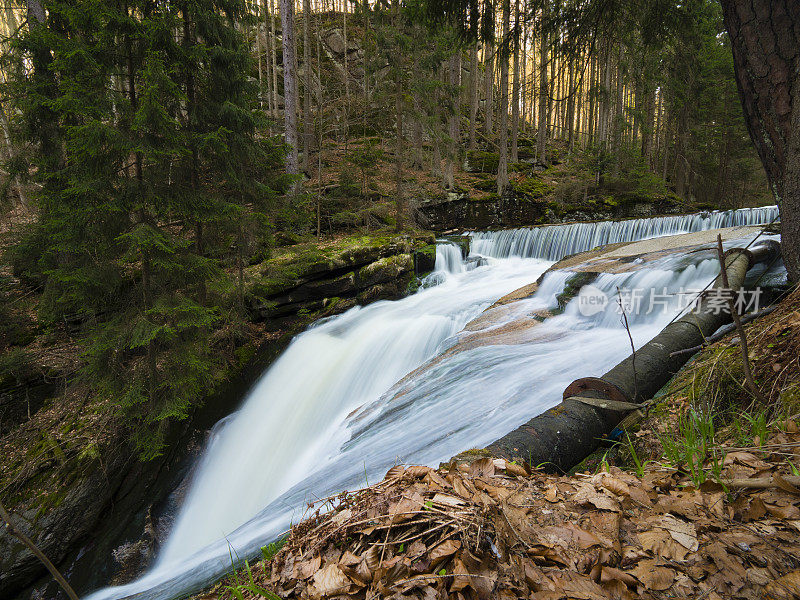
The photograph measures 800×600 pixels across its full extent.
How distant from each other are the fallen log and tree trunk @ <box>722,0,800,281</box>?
59 cm

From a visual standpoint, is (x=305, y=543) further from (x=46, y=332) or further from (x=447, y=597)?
(x=46, y=332)

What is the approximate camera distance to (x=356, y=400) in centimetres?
702

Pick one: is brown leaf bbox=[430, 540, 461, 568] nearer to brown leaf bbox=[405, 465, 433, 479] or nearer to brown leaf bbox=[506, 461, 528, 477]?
brown leaf bbox=[405, 465, 433, 479]

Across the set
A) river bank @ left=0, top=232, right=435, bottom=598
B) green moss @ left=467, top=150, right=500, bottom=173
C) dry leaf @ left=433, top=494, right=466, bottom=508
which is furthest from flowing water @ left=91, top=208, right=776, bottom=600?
green moss @ left=467, top=150, right=500, bottom=173

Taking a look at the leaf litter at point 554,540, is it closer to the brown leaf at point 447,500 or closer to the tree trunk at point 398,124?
the brown leaf at point 447,500

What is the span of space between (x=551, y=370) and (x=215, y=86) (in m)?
8.17

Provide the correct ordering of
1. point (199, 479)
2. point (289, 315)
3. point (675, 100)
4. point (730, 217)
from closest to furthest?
1. point (199, 479)
2. point (289, 315)
3. point (730, 217)
4. point (675, 100)

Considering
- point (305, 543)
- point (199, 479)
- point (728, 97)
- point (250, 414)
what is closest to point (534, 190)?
point (728, 97)

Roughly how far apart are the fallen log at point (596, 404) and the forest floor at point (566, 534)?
293mm

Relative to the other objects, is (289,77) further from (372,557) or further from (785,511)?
(785,511)

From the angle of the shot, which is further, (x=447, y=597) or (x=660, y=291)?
(x=660, y=291)

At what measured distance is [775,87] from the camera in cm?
282

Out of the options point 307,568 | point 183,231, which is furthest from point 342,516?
point 183,231

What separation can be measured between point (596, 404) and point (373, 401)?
4.54 m
